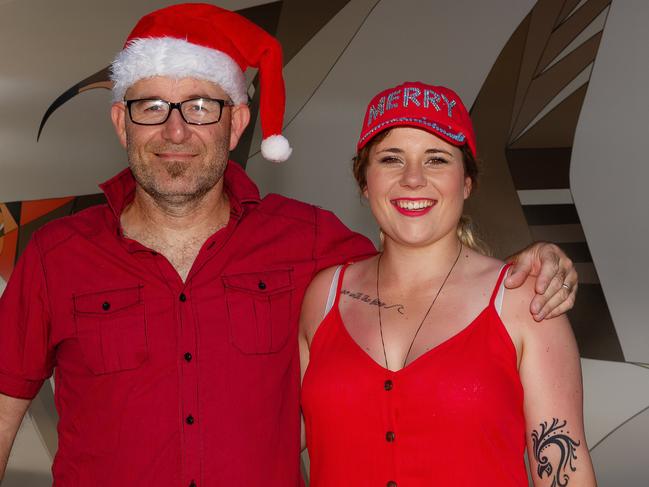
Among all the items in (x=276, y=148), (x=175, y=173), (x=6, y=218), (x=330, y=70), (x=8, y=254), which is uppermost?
(x=330, y=70)

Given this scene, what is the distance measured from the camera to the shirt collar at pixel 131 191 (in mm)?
2273

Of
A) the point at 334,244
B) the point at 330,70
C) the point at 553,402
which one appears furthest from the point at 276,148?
the point at 330,70

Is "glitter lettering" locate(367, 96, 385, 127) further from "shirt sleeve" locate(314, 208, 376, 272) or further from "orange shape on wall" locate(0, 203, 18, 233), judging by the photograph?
"orange shape on wall" locate(0, 203, 18, 233)

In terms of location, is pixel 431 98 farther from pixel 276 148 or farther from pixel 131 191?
pixel 131 191

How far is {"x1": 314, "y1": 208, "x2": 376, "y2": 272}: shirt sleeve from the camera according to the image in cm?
231

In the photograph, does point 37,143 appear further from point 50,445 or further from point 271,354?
point 271,354

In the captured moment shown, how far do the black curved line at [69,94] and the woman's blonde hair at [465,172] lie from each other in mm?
2538

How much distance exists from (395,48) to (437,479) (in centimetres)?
272

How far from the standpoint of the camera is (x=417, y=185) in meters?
1.92

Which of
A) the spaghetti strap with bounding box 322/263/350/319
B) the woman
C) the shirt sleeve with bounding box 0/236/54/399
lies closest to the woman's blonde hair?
the woman

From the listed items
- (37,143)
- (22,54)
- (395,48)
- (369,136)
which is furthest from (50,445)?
(369,136)

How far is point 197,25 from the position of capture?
2342 millimetres

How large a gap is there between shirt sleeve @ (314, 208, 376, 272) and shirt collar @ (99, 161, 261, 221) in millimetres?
197

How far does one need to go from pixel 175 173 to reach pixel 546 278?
0.94 metres
